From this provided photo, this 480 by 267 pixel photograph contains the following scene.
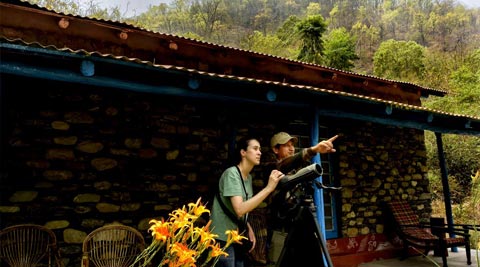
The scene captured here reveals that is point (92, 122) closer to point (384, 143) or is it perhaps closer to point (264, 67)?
point (264, 67)

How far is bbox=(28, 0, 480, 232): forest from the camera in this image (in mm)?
16109

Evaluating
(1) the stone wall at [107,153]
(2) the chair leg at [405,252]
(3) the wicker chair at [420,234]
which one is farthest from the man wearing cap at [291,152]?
(2) the chair leg at [405,252]

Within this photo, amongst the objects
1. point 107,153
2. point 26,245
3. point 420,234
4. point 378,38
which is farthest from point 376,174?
point 378,38

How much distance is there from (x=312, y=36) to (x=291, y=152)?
17.2 meters

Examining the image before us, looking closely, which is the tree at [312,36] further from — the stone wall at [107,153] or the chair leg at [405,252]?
the stone wall at [107,153]

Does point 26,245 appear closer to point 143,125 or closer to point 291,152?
point 143,125

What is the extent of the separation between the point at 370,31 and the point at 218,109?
40917mm

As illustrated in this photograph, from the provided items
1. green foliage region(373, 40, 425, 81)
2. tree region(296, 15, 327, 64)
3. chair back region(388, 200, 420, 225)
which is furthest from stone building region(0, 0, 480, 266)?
green foliage region(373, 40, 425, 81)

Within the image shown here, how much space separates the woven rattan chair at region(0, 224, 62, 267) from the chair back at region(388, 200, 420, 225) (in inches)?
214

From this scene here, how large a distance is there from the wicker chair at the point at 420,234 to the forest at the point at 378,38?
0.75 meters

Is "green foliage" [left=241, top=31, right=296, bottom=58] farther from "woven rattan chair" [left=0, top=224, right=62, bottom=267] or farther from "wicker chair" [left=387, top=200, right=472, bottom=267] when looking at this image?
"woven rattan chair" [left=0, top=224, right=62, bottom=267]

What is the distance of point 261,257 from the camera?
15.8ft

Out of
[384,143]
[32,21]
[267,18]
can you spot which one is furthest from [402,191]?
[267,18]

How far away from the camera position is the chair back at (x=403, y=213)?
22.2ft
